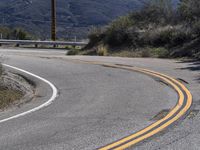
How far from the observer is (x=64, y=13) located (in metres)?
107

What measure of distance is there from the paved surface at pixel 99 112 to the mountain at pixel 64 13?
218 ft

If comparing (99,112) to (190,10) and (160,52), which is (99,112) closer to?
(160,52)

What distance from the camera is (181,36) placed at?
2620cm

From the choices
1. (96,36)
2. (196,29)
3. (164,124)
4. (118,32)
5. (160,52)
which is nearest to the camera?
(164,124)

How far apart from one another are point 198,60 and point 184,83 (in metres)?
6.84

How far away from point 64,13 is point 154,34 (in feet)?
266

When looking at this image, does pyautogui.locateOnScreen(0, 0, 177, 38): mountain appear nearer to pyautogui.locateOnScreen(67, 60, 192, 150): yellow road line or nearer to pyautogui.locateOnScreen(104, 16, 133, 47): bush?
pyautogui.locateOnScreen(104, 16, 133, 47): bush

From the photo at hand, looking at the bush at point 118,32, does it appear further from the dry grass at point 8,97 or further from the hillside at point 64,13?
the hillside at point 64,13

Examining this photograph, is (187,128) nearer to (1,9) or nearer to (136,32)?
(136,32)

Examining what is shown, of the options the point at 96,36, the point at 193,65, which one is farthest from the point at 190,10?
the point at 193,65

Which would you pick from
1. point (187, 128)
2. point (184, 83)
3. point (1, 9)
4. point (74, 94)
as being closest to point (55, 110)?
point (74, 94)

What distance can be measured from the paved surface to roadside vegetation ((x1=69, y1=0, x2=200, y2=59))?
619 centimetres

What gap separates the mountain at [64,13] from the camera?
93.2 meters

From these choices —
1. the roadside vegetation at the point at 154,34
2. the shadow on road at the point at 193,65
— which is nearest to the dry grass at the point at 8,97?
the shadow on road at the point at 193,65
